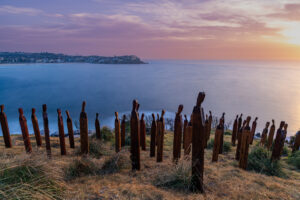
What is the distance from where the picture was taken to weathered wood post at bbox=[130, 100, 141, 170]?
3971 mm

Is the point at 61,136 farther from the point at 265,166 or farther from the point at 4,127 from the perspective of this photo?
the point at 265,166

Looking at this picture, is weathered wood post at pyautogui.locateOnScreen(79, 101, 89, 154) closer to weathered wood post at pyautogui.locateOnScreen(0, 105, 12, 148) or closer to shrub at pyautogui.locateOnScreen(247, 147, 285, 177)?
weathered wood post at pyautogui.locateOnScreen(0, 105, 12, 148)

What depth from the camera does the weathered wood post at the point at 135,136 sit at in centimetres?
397

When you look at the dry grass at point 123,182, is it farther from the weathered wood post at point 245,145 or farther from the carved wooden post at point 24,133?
the carved wooden post at point 24,133

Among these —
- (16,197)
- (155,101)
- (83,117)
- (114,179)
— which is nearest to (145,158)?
(114,179)

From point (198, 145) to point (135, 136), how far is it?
144cm

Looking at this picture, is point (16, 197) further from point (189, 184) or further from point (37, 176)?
point (189, 184)

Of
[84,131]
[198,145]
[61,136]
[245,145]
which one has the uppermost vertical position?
[198,145]

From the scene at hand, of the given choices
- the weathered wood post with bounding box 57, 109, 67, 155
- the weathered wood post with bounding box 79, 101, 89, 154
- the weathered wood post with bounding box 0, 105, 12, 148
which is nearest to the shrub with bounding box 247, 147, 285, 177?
the weathered wood post with bounding box 79, 101, 89, 154

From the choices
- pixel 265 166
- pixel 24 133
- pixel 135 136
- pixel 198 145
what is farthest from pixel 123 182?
pixel 265 166

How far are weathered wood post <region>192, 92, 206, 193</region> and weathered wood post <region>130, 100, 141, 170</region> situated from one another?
4.28 ft

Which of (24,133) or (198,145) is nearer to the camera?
(198,145)

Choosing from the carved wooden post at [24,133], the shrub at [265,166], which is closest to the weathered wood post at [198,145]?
the shrub at [265,166]

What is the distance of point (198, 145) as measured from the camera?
3.21m
